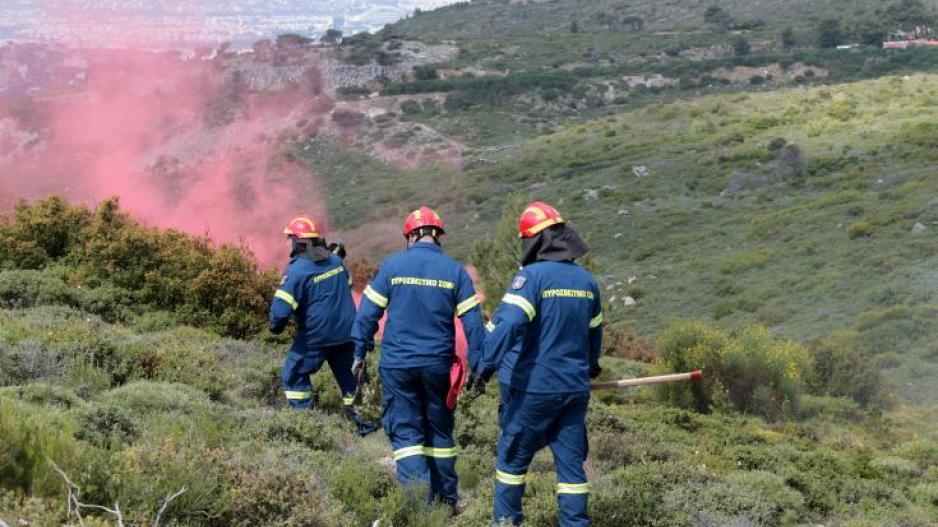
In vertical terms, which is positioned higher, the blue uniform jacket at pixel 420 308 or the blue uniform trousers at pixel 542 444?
the blue uniform jacket at pixel 420 308

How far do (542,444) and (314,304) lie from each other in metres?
3.26

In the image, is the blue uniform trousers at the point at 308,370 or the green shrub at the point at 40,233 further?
the green shrub at the point at 40,233

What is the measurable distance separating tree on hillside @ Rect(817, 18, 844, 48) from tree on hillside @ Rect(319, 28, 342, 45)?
4615 cm

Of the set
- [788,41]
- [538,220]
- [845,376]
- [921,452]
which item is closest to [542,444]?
[538,220]

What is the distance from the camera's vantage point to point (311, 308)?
9.16m

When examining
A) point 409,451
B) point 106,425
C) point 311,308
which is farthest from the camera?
point 311,308

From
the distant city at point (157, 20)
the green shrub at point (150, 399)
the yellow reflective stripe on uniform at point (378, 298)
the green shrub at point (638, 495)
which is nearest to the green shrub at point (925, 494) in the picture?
the green shrub at point (638, 495)

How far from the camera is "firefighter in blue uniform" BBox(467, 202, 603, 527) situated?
253 inches

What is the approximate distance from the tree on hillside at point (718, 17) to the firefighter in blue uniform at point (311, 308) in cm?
10858

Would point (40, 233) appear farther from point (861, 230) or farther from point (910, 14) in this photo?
point (910, 14)

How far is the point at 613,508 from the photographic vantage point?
712 centimetres

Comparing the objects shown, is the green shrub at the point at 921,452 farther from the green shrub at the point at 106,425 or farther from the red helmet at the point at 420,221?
the green shrub at the point at 106,425

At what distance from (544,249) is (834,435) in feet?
29.9

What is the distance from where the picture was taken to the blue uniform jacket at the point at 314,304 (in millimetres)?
9023
